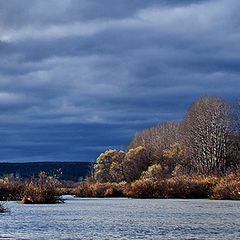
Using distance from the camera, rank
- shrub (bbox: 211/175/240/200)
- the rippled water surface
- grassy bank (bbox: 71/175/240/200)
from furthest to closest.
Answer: grassy bank (bbox: 71/175/240/200) → shrub (bbox: 211/175/240/200) → the rippled water surface

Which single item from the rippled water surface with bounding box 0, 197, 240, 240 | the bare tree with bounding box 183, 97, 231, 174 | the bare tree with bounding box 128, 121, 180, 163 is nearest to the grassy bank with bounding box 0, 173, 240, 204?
the rippled water surface with bounding box 0, 197, 240, 240

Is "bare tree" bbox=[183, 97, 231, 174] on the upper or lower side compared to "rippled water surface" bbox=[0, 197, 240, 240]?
upper

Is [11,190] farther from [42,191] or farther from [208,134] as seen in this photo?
[208,134]

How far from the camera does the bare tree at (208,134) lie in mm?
113875

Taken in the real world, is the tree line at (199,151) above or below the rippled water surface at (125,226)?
above

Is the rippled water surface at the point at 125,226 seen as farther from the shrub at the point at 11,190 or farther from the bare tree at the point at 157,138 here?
the bare tree at the point at 157,138

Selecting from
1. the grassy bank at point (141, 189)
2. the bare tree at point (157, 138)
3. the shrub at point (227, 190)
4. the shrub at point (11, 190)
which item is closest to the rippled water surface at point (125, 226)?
the grassy bank at point (141, 189)

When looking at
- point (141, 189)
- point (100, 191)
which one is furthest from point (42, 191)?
point (100, 191)

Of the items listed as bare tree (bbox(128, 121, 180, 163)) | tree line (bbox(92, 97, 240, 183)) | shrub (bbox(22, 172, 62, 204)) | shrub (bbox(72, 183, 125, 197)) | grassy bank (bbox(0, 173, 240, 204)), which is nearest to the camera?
shrub (bbox(22, 172, 62, 204))

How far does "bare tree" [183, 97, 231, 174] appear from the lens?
4483 inches

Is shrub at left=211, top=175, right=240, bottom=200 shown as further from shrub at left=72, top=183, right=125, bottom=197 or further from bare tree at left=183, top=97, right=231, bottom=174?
bare tree at left=183, top=97, right=231, bottom=174

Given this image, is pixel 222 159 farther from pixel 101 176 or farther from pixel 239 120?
pixel 101 176

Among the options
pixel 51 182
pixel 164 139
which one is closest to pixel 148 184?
pixel 51 182

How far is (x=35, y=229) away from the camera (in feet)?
108
